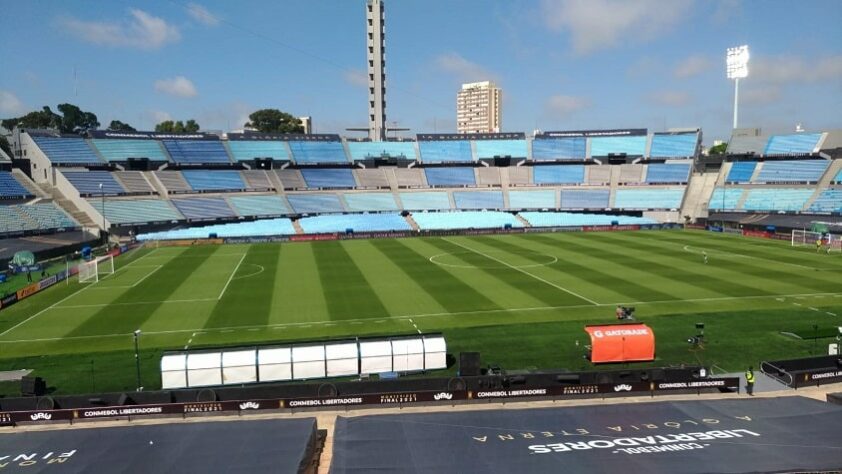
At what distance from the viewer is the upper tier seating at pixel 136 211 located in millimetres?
75688

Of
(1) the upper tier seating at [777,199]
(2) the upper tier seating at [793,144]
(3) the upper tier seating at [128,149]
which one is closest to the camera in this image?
(1) the upper tier seating at [777,199]

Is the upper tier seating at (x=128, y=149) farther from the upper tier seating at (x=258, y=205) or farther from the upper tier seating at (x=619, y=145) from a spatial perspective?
the upper tier seating at (x=619, y=145)

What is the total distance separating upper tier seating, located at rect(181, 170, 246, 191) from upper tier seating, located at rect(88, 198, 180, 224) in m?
7.83

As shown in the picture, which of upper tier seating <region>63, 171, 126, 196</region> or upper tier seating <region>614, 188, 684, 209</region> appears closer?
upper tier seating <region>63, 171, 126, 196</region>

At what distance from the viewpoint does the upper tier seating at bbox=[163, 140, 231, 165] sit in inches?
3711

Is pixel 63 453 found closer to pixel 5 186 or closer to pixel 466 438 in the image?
pixel 466 438

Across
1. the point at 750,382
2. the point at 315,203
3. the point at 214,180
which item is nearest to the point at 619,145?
the point at 315,203

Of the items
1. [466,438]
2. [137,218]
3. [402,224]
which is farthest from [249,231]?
[466,438]

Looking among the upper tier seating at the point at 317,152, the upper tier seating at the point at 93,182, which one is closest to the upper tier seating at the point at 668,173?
the upper tier seating at the point at 317,152

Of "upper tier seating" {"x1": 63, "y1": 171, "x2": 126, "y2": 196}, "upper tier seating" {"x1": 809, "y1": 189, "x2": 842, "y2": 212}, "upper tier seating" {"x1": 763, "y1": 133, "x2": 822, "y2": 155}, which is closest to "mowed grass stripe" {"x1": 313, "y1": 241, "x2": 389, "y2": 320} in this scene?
"upper tier seating" {"x1": 63, "y1": 171, "x2": 126, "y2": 196}

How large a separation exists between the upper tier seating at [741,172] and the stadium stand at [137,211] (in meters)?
88.6

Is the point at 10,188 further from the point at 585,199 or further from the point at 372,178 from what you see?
the point at 585,199

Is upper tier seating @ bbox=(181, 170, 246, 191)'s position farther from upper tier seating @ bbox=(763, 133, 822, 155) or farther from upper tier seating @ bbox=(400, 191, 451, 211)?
upper tier seating @ bbox=(763, 133, 822, 155)

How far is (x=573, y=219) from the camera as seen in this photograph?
85.8 m
